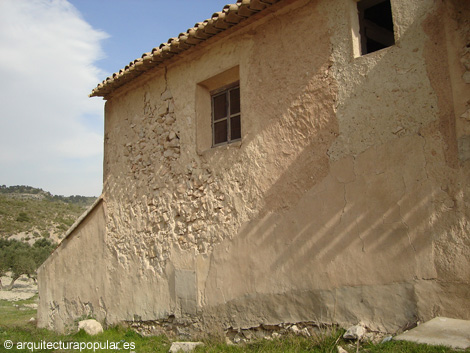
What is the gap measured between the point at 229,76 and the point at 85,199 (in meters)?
51.5

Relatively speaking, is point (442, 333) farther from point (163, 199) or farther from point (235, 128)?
point (163, 199)

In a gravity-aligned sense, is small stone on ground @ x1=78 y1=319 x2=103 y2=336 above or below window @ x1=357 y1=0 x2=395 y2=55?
below

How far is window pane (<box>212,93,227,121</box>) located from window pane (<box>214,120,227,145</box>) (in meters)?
0.11

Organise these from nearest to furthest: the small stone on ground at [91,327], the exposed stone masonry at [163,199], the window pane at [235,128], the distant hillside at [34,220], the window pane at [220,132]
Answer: the exposed stone masonry at [163,199] < the window pane at [235,128] < the window pane at [220,132] < the small stone on ground at [91,327] < the distant hillside at [34,220]

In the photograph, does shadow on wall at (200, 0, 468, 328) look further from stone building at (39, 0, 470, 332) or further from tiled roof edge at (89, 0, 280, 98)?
tiled roof edge at (89, 0, 280, 98)

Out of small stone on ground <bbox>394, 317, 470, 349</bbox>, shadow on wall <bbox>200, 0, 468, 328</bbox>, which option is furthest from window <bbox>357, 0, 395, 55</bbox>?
small stone on ground <bbox>394, 317, 470, 349</bbox>

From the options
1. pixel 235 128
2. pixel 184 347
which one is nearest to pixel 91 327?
pixel 184 347

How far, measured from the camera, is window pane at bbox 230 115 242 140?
19.5 ft

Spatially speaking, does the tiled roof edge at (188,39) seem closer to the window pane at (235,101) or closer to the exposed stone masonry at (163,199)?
the exposed stone masonry at (163,199)

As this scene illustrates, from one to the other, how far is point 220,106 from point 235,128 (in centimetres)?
57

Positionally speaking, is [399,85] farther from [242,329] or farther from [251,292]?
[242,329]

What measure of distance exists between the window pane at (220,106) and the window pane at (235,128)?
9.7 inches

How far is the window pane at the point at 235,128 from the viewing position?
234 inches

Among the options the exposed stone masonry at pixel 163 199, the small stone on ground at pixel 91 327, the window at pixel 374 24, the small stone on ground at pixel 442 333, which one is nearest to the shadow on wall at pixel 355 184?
the small stone on ground at pixel 442 333
